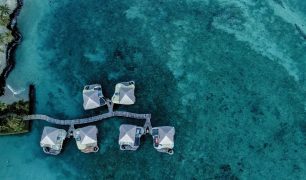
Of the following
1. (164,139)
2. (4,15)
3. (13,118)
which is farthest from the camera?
(4,15)

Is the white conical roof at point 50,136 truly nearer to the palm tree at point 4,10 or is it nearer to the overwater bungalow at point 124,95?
the overwater bungalow at point 124,95

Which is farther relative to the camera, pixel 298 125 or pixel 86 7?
pixel 86 7

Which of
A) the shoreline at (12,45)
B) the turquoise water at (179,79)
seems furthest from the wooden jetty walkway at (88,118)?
the shoreline at (12,45)

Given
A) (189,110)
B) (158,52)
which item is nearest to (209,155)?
(189,110)

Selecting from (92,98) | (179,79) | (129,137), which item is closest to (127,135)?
(129,137)

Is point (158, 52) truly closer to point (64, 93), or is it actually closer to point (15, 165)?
point (64, 93)

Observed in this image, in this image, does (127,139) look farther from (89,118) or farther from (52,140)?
(52,140)
